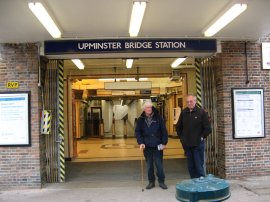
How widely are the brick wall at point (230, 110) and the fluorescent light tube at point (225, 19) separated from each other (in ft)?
3.70

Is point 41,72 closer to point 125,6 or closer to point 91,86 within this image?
point 125,6

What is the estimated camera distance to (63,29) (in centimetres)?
791

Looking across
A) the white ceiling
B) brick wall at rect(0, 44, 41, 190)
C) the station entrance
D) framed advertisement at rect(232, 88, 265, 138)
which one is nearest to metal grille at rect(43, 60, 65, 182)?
the station entrance

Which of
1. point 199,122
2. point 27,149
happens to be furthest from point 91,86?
point 199,122

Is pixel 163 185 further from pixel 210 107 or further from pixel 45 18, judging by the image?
Result: pixel 45 18

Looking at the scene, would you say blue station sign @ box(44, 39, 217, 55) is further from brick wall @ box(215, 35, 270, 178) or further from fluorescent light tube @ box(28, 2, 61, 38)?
brick wall @ box(215, 35, 270, 178)

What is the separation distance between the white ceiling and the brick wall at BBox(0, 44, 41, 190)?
12.8 inches

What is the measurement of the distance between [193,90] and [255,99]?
5279mm

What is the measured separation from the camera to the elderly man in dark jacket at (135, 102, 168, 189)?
26.4 ft

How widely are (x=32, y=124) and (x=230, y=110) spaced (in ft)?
14.7

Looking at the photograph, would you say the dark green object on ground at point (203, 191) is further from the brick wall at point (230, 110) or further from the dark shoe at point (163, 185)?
the brick wall at point (230, 110)

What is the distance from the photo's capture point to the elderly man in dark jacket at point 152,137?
316 inches

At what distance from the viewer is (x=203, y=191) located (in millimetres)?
3719

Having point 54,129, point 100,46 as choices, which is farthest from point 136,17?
point 54,129
